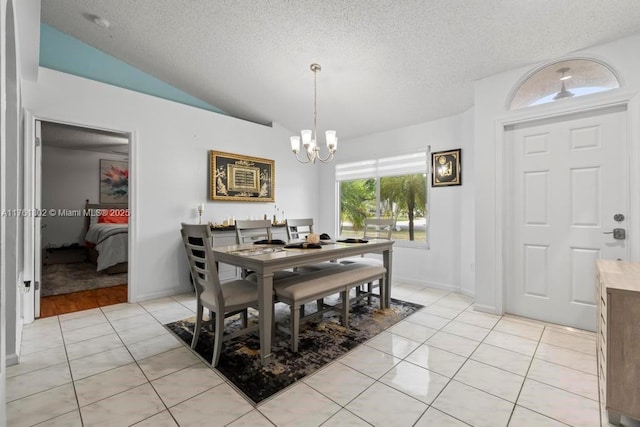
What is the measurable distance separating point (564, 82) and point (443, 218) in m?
2.01

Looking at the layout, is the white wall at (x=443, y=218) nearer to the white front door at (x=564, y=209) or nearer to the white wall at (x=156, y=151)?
the white front door at (x=564, y=209)

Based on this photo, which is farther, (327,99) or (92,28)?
(327,99)

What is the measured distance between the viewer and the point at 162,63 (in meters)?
3.69

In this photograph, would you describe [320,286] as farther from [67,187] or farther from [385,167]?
[67,187]

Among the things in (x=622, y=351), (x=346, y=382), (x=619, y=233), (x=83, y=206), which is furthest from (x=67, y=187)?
(x=619, y=233)

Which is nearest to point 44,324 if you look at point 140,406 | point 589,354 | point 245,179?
point 140,406

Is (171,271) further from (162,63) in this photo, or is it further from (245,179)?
(162,63)

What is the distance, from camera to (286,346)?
236 cm

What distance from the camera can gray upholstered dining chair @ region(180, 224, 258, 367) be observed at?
2020 millimetres

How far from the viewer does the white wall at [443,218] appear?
12.6 feet

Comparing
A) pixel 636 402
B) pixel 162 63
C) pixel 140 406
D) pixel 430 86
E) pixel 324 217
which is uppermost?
pixel 162 63

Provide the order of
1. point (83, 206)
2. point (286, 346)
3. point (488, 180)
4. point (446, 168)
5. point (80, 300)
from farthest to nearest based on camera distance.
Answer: point (83, 206)
point (446, 168)
point (80, 300)
point (488, 180)
point (286, 346)

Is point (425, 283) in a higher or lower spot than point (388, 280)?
lower

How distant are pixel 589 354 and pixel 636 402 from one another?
937 millimetres
